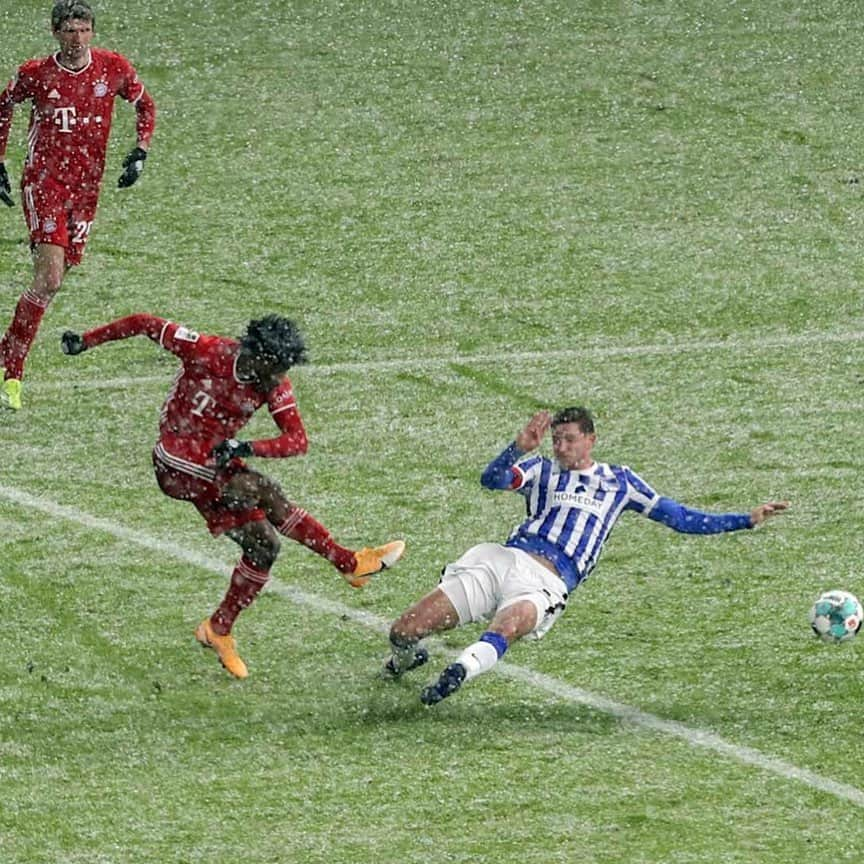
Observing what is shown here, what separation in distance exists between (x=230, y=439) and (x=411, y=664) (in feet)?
4.31

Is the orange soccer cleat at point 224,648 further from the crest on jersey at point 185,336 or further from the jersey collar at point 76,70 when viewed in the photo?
the jersey collar at point 76,70

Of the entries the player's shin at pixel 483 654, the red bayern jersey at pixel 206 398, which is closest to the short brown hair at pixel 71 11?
the red bayern jersey at pixel 206 398

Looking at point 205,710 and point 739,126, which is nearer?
point 205,710

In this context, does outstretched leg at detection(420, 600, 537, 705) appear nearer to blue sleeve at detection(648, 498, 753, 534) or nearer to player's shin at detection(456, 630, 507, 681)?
player's shin at detection(456, 630, 507, 681)

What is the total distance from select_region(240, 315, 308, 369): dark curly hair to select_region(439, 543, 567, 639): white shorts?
1203mm

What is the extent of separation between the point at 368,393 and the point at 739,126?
5.69 metres

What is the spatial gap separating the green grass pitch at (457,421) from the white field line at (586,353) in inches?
1.4

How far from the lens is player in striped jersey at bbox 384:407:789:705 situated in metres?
9.91

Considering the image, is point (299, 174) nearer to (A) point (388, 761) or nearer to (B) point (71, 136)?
(B) point (71, 136)

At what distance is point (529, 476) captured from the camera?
33.9 ft

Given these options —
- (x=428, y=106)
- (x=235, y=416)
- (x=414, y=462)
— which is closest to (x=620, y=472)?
(x=235, y=416)

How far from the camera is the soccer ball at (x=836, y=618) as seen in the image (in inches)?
400

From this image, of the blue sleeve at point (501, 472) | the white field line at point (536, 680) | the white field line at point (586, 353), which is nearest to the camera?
the white field line at point (536, 680)

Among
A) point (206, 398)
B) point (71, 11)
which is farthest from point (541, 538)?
point (71, 11)
